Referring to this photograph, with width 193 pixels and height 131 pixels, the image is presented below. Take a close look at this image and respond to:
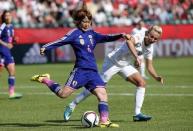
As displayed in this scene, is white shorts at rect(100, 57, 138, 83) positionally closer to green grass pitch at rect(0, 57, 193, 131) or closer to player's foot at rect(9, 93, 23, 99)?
green grass pitch at rect(0, 57, 193, 131)

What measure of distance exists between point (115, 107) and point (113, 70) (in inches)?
101

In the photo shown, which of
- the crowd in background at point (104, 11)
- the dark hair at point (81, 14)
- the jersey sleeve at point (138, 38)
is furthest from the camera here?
the crowd in background at point (104, 11)

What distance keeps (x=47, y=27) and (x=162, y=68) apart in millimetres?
7336

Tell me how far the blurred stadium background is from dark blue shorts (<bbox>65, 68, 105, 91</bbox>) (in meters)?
0.82

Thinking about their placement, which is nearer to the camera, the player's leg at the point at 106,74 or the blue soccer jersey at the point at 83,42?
the blue soccer jersey at the point at 83,42

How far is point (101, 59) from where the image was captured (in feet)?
126

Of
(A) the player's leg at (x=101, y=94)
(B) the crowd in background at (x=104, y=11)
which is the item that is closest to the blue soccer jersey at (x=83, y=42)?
(A) the player's leg at (x=101, y=94)

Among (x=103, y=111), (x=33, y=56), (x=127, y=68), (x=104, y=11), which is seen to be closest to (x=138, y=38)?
(x=127, y=68)

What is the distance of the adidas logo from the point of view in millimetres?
36531

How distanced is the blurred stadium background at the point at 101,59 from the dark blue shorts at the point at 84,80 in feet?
2.70

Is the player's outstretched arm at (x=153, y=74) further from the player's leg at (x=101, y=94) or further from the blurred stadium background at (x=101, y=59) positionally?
the player's leg at (x=101, y=94)

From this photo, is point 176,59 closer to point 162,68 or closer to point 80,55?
point 162,68

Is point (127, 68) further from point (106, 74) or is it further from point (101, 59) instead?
point (101, 59)

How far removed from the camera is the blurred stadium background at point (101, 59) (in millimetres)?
15875
